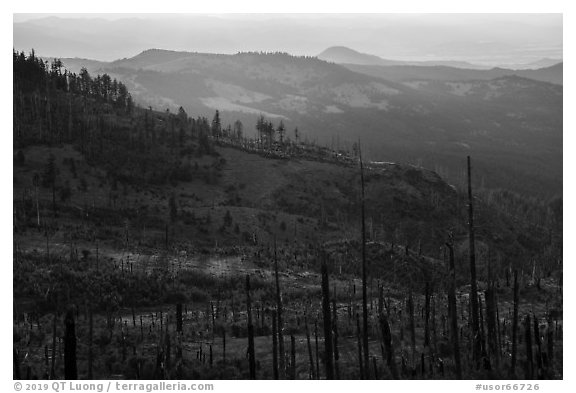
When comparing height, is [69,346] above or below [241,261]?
above

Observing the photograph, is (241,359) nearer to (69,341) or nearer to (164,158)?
(69,341)

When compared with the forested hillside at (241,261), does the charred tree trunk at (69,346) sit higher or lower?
higher

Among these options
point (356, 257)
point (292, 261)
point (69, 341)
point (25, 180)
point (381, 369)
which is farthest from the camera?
point (25, 180)

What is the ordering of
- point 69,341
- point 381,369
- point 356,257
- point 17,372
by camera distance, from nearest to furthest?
point 69,341
point 17,372
point 381,369
point 356,257

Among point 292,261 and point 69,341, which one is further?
point 292,261

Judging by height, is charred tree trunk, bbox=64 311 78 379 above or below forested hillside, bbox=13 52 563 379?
above

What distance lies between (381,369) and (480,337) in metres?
4.29

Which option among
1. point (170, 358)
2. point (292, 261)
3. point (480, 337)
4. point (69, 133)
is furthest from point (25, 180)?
point (480, 337)

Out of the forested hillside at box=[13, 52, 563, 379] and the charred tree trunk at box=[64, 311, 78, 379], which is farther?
the forested hillside at box=[13, 52, 563, 379]

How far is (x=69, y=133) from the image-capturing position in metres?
110

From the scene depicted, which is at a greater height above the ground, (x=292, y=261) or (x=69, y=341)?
Result: (x=69, y=341)

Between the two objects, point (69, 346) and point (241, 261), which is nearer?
point (69, 346)

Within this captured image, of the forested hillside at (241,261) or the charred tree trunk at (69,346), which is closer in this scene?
the charred tree trunk at (69,346)
